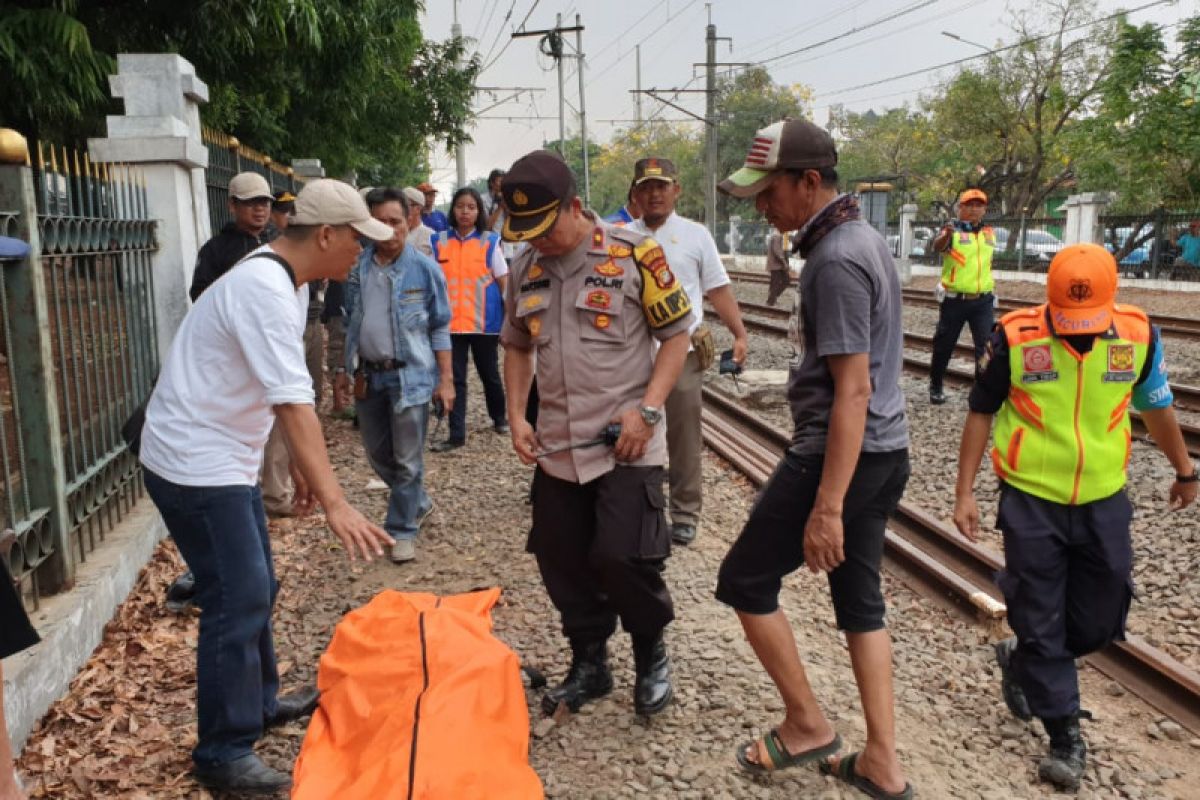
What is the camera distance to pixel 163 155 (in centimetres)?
614

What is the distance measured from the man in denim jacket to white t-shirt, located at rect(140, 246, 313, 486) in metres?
2.33

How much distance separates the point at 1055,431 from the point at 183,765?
3.14 metres

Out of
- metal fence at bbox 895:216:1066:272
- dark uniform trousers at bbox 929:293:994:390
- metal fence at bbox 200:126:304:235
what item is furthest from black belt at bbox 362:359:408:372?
metal fence at bbox 895:216:1066:272

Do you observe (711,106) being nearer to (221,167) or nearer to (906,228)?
(906,228)

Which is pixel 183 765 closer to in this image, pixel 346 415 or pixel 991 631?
pixel 991 631

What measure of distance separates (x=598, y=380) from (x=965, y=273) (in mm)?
7040

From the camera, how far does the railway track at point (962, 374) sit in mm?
8008

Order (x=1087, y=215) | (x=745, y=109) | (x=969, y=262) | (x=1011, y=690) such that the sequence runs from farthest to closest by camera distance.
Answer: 1. (x=745, y=109)
2. (x=1087, y=215)
3. (x=969, y=262)
4. (x=1011, y=690)

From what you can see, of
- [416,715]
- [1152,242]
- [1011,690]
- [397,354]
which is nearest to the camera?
[416,715]

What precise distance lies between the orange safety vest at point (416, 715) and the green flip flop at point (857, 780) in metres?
0.98

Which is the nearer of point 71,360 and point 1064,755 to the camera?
point 1064,755

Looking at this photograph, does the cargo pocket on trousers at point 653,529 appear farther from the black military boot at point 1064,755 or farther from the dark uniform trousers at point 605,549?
the black military boot at point 1064,755

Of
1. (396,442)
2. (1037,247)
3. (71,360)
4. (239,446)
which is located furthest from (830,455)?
(1037,247)

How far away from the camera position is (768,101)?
69.4 m
